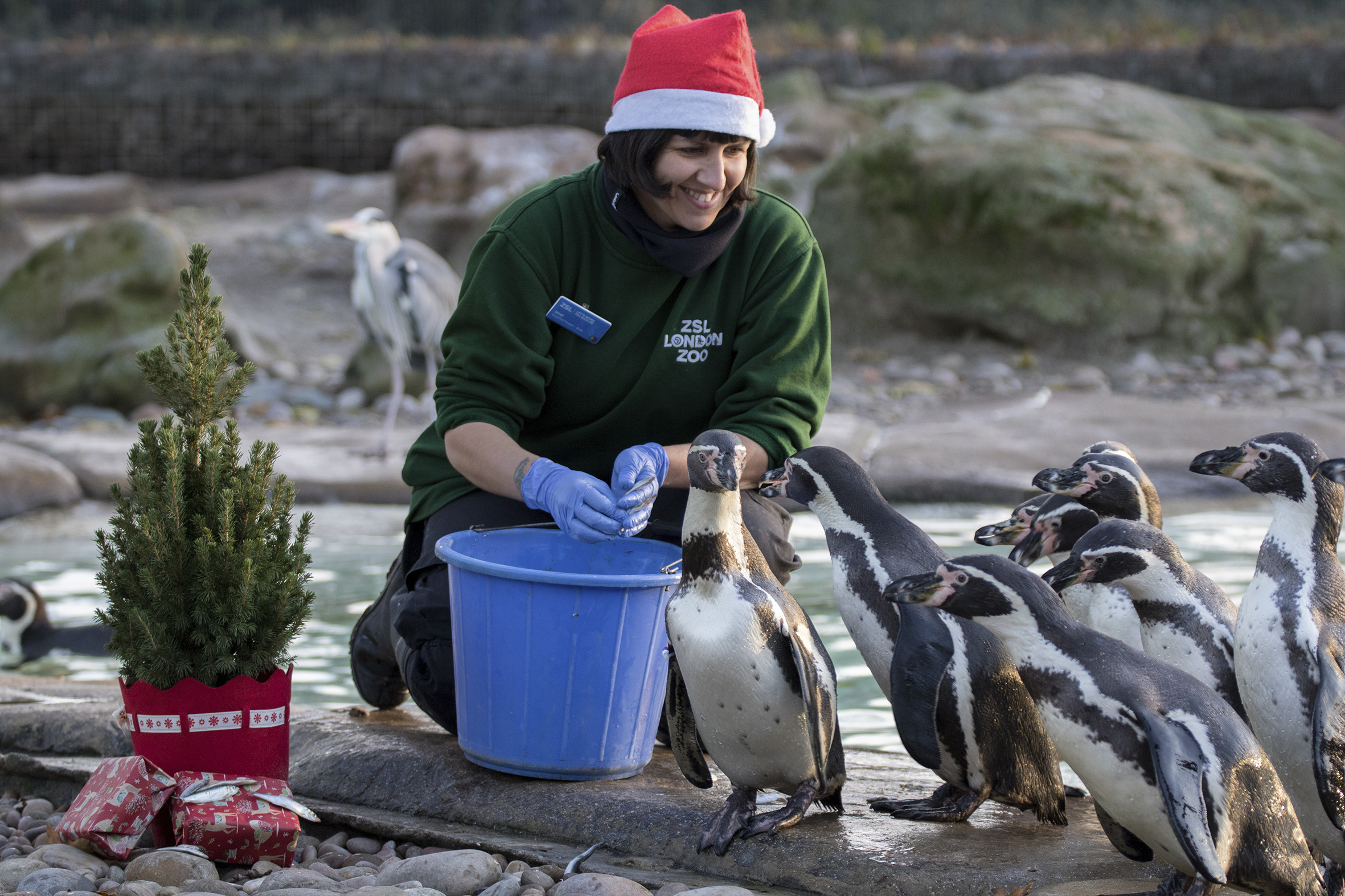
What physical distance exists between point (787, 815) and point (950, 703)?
0.31m

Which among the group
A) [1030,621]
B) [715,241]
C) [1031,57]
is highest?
[1031,57]

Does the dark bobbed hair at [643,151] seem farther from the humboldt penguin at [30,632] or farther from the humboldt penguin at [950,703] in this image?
the humboldt penguin at [30,632]

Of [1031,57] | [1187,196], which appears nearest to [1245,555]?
[1187,196]

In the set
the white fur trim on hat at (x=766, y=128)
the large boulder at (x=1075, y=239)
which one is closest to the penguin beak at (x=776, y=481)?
the white fur trim on hat at (x=766, y=128)

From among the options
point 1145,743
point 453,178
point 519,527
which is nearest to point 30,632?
point 519,527

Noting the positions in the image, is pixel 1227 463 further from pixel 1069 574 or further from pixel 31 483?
pixel 31 483

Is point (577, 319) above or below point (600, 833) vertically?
above

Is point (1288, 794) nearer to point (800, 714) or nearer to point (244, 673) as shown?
point (800, 714)

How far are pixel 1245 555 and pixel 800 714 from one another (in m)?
3.29

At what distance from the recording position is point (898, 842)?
6.79 ft

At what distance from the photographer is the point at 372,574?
500 cm

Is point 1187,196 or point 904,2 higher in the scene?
point 904,2

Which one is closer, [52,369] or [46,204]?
[52,369]

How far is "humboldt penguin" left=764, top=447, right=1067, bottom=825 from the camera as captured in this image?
208cm
